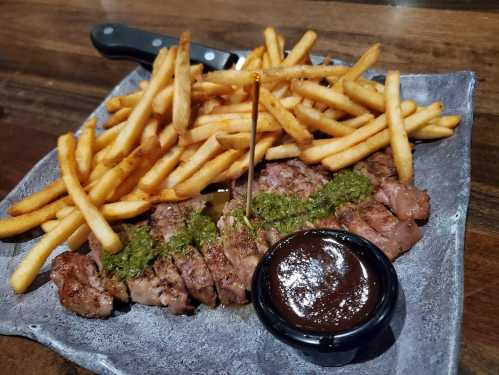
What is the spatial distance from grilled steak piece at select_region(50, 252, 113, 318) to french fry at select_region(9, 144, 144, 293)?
112mm

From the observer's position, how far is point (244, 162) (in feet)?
11.3

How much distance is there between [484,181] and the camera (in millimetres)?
3621

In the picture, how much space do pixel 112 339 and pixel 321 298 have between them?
142 cm

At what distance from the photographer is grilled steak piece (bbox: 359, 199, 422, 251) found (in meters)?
3.01

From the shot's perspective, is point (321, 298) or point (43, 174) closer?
point (321, 298)

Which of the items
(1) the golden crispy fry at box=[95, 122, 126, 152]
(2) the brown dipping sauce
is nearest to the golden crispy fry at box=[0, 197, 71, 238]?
(1) the golden crispy fry at box=[95, 122, 126, 152]

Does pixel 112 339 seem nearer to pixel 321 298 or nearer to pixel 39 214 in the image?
pixel 39 214

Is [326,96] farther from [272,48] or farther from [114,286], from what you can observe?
[114,286]

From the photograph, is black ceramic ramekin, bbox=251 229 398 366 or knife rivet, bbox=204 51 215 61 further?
knife rivet, bbox=204 51 215 61

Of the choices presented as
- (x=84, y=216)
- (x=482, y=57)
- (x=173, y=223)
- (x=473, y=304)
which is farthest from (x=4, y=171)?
(x=482, y=57)

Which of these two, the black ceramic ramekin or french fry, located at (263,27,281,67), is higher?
french fry, located at (263,27,281,67)

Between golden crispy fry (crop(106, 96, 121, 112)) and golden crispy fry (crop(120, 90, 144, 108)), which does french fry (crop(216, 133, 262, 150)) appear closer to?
golden crispy fry (crop(120, 90, 144, 108))

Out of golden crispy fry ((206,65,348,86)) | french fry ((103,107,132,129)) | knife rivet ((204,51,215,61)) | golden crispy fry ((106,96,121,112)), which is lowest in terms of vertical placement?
french fry ((103,107,132,129))

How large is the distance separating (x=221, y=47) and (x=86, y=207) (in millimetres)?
3246
